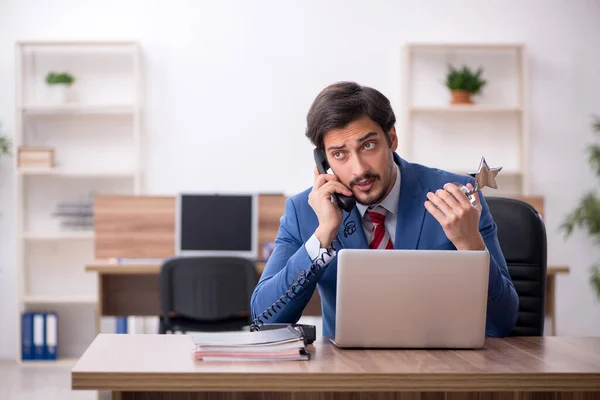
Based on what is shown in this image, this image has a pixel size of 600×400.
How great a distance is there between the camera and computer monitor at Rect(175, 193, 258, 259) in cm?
433

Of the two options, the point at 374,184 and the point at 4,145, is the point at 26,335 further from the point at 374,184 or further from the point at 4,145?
the point at 374,184

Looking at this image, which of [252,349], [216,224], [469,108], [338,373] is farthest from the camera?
[469,108]

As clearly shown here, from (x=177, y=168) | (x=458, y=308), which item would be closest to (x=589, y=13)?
(x=177, y=168)

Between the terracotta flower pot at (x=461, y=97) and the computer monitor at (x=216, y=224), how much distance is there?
1.66 m

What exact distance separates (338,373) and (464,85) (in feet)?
13.7

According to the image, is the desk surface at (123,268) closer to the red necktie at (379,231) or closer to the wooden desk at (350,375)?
the red necktie at (379,231)

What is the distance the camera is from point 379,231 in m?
1.95

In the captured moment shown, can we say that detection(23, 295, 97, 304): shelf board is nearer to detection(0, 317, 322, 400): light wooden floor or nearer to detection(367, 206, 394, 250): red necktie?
detection(0, 317, 322, 400): light wooden floor

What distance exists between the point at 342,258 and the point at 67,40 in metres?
4.35

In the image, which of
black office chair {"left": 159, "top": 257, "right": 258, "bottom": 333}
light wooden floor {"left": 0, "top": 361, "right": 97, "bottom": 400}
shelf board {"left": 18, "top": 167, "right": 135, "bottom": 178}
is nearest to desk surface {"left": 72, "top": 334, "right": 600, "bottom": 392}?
black office chair {"left": 159, "top": 257, "right": 258, "bottom": 333}

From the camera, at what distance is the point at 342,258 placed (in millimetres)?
1434

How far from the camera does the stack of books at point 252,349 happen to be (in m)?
1.37

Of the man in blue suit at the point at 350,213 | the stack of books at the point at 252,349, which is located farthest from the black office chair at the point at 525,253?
the stack of books at the point at 252,349

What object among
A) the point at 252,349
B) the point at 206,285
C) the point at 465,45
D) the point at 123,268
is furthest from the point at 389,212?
the point at 465,45
